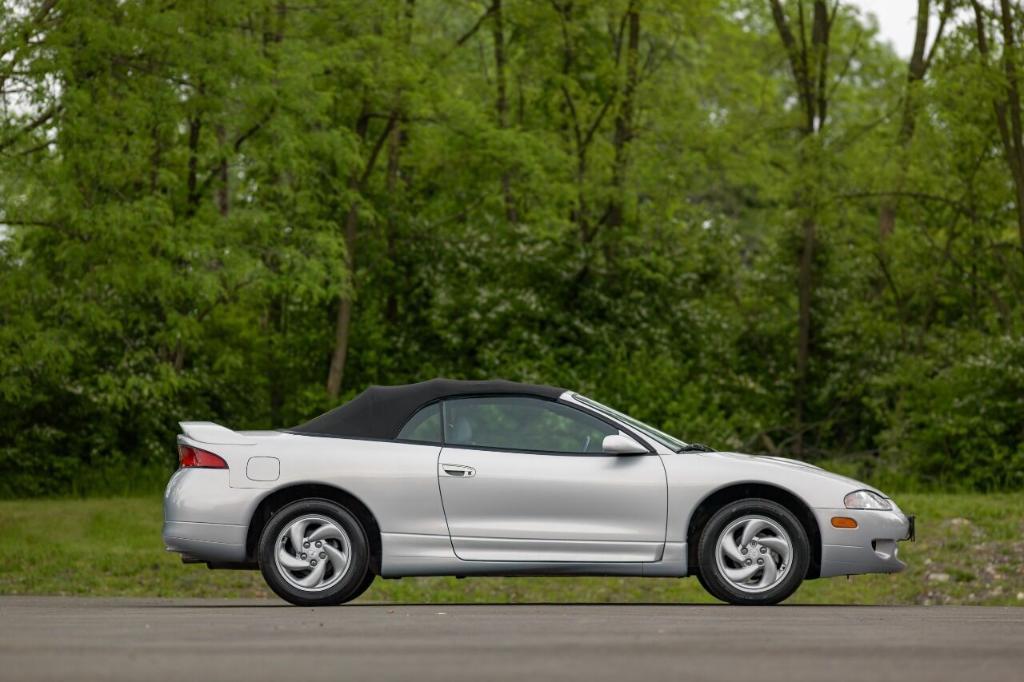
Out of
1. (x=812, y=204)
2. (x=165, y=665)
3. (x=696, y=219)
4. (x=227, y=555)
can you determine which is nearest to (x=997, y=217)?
(x=812, y=204)

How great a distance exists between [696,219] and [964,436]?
940 centimetres

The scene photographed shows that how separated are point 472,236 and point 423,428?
1947 centimetres

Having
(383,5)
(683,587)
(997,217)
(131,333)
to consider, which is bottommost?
(683,587)

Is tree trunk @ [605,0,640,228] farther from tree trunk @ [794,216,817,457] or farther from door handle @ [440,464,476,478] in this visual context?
door handle @ [440,464,476,478]

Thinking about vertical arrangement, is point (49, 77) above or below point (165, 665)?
above

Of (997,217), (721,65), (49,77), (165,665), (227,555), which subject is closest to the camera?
(165,665)

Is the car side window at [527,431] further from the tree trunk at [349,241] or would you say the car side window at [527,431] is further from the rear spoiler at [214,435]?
the tree trunk at [349,241]

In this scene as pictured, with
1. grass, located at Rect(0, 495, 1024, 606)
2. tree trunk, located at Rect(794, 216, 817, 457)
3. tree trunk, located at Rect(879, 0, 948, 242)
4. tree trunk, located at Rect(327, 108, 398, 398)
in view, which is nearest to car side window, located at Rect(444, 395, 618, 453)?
grass, located at Rect(0, 495, 1024, 606)

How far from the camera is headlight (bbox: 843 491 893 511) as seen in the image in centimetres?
1166

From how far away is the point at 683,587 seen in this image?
17156 millimetres

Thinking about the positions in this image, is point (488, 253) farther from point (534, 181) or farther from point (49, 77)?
point (49, 77)

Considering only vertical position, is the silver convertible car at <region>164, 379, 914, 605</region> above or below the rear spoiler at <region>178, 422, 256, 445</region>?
below

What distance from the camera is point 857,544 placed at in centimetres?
1160

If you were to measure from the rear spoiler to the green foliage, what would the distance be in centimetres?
897
